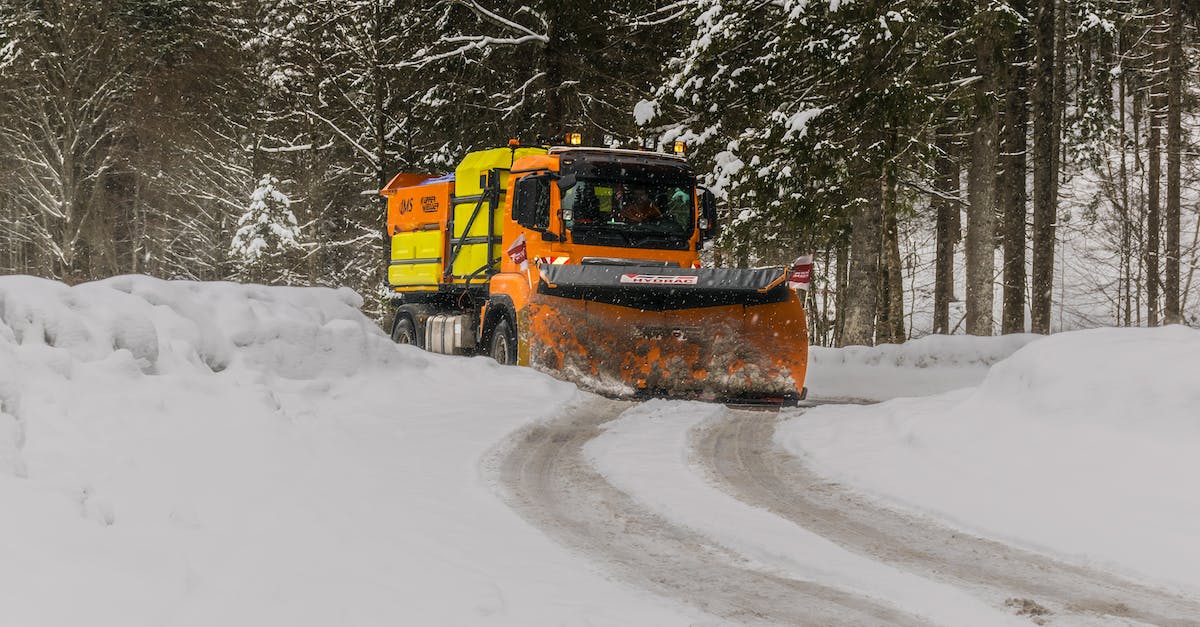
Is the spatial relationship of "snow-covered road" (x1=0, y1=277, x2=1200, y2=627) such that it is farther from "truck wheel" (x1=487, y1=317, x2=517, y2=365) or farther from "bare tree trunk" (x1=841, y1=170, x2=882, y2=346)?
"bare tree trunk" (x1=841, y1=170, x2=882, y2=346)

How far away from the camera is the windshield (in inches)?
512

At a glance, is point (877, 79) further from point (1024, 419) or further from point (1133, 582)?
point (1133, 582)

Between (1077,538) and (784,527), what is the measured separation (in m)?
1.58

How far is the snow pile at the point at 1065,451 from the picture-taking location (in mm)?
5945

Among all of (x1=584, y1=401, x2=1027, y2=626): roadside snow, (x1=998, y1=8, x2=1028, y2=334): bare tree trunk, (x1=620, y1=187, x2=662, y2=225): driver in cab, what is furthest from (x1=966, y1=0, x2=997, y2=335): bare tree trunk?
(x1=584, y1=401, x2=1027, y2=626): roadside snow

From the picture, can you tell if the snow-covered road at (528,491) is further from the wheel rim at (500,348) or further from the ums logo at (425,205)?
the ums logo at (425,205)

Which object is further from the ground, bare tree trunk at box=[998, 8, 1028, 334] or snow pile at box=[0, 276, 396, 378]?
bare tree trunk at box=[998, 8, 1028, 334]

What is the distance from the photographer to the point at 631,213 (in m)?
13.4

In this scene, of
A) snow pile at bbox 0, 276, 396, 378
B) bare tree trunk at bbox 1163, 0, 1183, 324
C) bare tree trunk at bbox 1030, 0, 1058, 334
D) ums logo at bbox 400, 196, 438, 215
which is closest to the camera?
snow pile at bbox 0, 276, 396, 378

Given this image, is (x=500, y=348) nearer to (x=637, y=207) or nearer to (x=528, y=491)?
(x=637, y=207)

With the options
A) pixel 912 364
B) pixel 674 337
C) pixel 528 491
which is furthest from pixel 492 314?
pixel 528 491

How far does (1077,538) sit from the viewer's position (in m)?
5.88

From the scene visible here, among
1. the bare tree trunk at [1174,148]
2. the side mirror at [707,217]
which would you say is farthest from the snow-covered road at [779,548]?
the bare tree trunk at [1174,148]

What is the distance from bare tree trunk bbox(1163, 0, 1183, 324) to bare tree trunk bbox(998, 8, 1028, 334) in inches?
112
